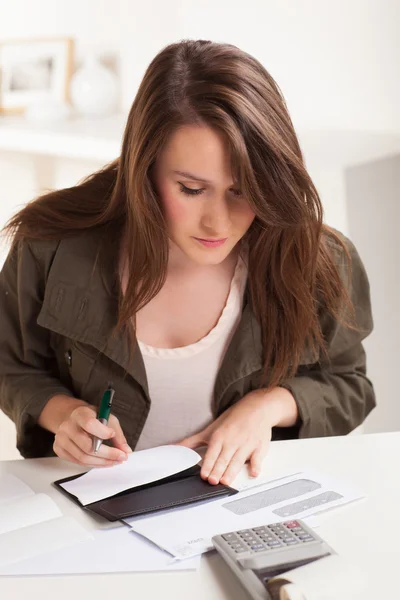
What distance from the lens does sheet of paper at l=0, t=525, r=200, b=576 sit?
1036 millimetres

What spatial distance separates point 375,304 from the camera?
8.54ft

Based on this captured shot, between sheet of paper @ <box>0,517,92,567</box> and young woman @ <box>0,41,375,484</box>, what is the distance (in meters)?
0.26

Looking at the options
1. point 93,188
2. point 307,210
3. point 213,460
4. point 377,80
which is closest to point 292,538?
point 213,460

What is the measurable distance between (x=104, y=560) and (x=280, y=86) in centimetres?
241

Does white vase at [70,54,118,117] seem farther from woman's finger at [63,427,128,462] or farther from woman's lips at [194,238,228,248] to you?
woman's finger at [63,427,128,462]

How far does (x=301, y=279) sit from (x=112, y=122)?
2.30m

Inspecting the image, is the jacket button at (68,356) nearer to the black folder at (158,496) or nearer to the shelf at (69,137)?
the black folder at (158,496)

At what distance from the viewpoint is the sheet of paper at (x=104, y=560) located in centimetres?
104

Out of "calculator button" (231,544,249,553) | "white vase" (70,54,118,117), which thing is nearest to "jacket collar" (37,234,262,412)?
"calculator button" (231,544,249,553)

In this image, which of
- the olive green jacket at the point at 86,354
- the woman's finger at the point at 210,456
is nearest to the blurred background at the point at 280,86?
the olive green jacket at the point at 86,354

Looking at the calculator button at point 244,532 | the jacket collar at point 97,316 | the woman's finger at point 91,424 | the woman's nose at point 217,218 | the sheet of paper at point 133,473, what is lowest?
the calculator button at point 244,532

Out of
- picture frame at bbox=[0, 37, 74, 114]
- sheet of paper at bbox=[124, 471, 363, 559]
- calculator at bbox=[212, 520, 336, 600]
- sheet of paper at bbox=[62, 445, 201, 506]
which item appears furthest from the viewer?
picture frame at bbox=[0, 37, 74, 114]

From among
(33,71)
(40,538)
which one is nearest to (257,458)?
(40,538)

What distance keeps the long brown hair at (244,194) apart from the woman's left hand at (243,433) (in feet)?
0.20
